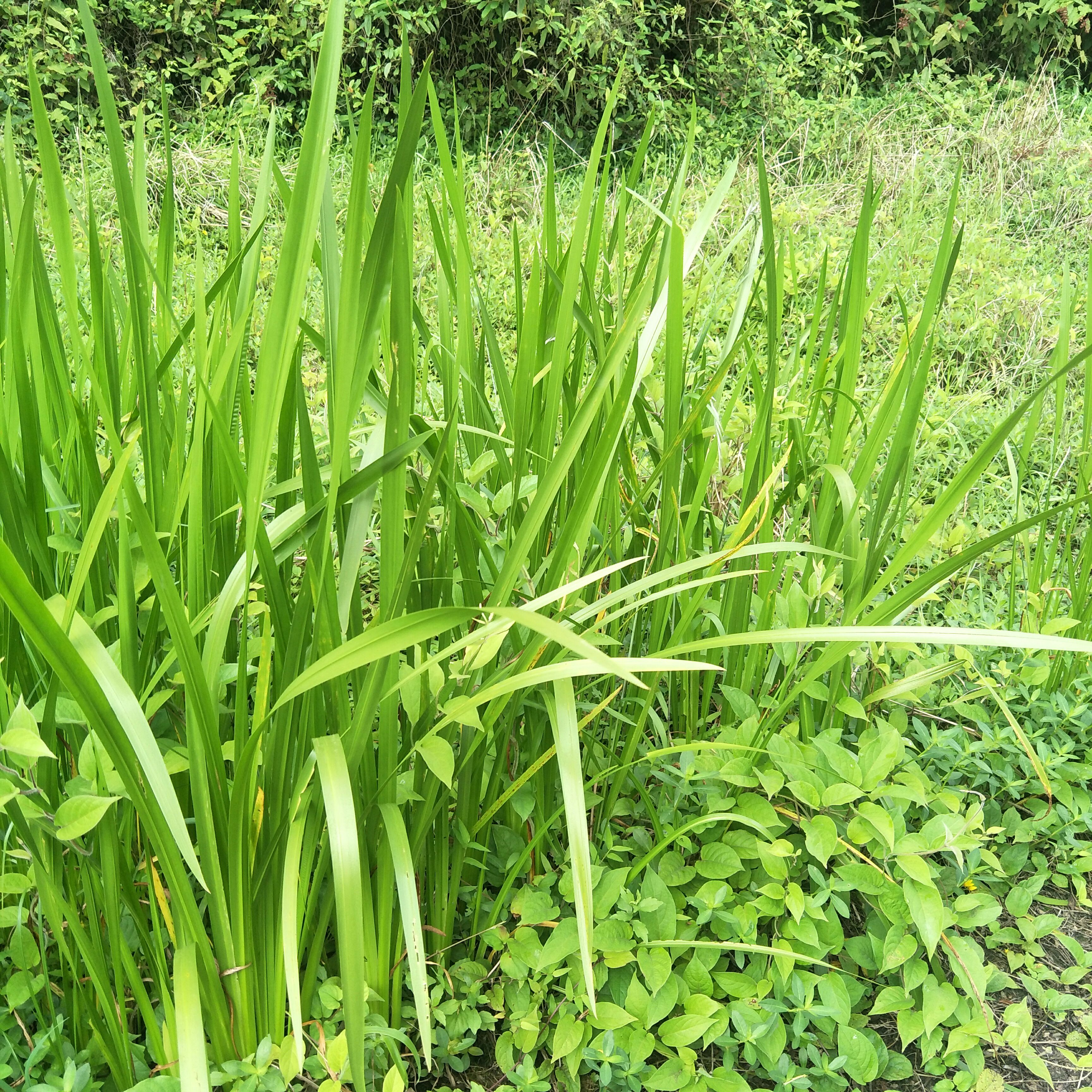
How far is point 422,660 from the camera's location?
900 mm

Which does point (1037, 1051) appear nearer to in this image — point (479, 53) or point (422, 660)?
point (422, 660)

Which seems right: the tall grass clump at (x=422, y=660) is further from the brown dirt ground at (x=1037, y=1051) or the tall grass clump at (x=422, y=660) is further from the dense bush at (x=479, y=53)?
the dense bush at (x=479, y=53)

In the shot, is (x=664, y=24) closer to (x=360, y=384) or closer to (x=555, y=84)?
(x=555, y=84)

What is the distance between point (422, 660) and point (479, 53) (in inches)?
219

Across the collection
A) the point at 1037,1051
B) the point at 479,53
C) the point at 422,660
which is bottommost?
the point at 1037,1051

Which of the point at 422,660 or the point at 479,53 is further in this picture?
the point at 479,53

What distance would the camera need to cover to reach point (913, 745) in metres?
1.39

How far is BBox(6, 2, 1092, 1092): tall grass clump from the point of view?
711mm

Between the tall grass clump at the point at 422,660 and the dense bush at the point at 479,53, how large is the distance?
4188 millimetres

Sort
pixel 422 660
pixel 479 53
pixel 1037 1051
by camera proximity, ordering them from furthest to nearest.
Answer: pixel 479 53, pixel 1037 1051, pixel 422 660

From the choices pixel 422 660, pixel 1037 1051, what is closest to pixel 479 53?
pixel 422 660

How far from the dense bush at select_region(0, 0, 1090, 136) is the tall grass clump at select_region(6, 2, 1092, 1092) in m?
4.19

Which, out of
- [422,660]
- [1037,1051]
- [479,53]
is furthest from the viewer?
[479,53]

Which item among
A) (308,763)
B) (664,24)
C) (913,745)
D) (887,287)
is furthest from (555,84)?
(308,763)
